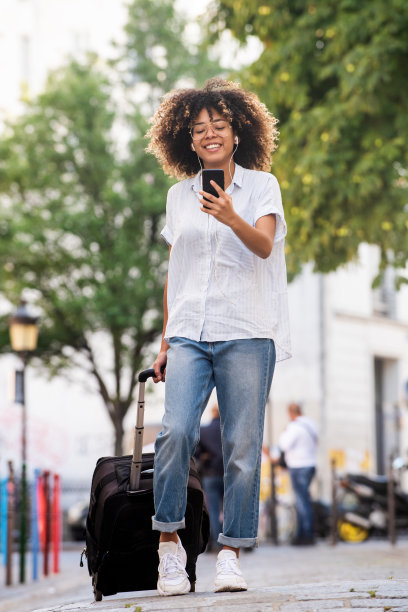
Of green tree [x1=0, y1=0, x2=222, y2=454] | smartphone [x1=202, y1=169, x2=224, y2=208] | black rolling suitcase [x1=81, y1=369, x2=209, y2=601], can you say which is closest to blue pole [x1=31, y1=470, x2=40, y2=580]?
black rolling suitcase [x1=81, y1=369, x2=209, y2=601]

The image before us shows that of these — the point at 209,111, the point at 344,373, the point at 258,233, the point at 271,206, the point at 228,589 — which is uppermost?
the point at 209,111

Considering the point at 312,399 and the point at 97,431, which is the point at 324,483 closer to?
the point at 312,399

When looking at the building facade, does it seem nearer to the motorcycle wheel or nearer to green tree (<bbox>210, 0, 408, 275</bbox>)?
the motorcycle wheel

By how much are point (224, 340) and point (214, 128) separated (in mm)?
909

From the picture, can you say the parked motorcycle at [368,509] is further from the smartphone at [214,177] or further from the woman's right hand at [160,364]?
the smartphone at [214,177]

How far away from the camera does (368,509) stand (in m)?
17.9

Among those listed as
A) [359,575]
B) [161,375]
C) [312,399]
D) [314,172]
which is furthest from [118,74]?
[161,375]

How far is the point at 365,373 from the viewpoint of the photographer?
28.2m

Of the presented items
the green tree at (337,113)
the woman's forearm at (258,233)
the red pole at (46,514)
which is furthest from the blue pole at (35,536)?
the woman's forearm at (258,233)

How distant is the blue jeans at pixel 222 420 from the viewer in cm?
450

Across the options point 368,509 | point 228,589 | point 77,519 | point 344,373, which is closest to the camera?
point 228,589

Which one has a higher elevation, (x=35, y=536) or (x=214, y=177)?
(x=214, y=177)

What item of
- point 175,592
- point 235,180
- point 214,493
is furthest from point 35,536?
point 235,180

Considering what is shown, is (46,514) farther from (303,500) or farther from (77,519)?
(77,519)
